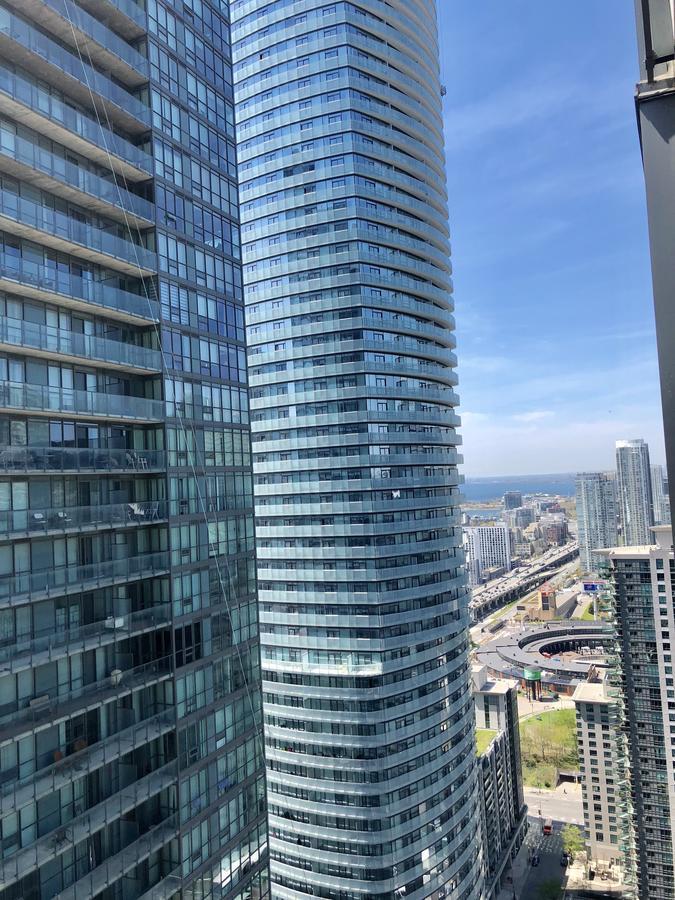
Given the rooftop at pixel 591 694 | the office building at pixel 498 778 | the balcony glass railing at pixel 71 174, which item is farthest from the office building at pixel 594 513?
the balcony glass railing at pixel 71 174

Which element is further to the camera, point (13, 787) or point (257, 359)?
point (257, 359)

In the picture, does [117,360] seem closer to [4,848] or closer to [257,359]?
[4,848]

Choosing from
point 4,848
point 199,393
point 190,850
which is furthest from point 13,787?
point 199,393

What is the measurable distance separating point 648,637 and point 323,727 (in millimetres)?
16801

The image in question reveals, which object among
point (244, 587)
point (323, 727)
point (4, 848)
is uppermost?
point (244, 587)

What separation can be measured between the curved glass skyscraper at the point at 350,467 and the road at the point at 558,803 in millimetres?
21169

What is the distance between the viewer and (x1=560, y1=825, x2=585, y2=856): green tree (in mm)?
39188

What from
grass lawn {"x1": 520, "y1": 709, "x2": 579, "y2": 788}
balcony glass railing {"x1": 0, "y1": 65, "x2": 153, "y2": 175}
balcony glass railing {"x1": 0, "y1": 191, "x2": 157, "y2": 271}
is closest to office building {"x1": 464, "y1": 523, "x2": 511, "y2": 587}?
grass lawn {"x1": 520, "y1": 709, "x2": 579, "y2": 788}

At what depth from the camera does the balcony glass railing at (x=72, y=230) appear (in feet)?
34.9

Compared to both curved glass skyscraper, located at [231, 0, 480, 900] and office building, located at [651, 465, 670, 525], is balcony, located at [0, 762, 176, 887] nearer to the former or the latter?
office building, located at [651, 465, 670, 525]

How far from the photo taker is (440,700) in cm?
2823

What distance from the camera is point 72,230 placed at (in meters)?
12.0

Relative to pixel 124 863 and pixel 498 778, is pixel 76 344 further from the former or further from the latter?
pixel 498 778

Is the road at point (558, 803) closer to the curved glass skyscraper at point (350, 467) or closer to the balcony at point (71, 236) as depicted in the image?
the curved glass skyscraper at point (350, 467)
